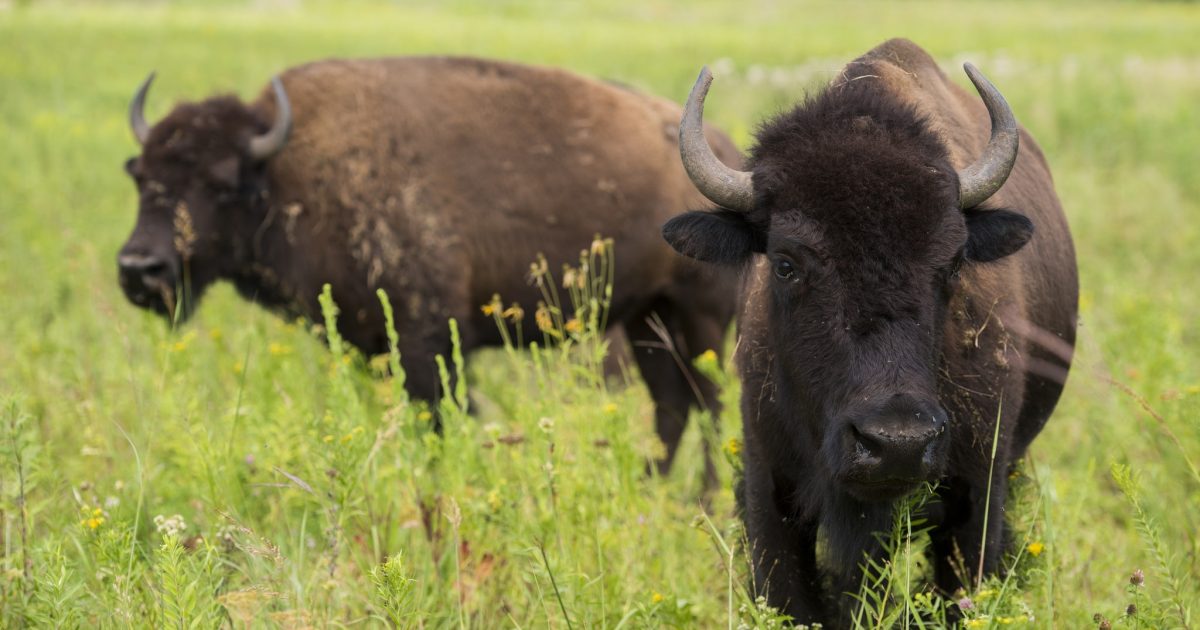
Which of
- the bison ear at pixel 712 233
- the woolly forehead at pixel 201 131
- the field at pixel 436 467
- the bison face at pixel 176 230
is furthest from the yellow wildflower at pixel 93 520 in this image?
the woolly forehead at pixel 201 131

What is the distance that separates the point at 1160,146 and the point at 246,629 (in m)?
14.0

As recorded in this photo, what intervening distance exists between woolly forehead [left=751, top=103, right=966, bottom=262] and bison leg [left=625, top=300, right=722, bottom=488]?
13.4ft

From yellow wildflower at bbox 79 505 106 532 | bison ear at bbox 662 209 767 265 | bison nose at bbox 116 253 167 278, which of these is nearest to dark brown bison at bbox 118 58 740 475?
bison nose at bbox 116 253 167 278

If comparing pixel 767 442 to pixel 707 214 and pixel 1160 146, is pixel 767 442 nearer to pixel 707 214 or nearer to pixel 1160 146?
pixel 707 214

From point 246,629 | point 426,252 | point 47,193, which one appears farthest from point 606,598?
point 47,193

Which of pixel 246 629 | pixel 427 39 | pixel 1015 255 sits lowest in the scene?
pixel 427 39

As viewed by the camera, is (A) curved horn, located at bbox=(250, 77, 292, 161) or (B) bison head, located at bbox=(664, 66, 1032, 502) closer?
(B) bison head, located at bbox=(664, 66, 1032, 502)

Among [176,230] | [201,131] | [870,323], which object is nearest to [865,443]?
[870,323]

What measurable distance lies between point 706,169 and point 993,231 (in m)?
0.95

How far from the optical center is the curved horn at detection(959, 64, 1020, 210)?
3.81 metres

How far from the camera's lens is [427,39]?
30.9 m

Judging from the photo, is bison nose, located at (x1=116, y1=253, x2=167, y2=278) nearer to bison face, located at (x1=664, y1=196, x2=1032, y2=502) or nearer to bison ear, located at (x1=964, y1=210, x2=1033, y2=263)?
bison face, located at (x1=664, y1=196, x2=1032, y2=502)

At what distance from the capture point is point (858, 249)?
359 cm

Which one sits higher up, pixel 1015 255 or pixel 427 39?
pixel 1015 255
